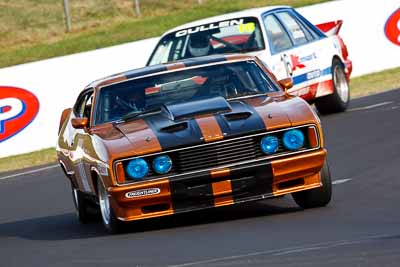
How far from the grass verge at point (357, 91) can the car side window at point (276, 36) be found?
3.74 meters

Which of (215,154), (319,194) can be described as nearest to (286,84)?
(319,194)

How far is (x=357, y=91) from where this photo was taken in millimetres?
22297

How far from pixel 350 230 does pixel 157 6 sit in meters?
27.3

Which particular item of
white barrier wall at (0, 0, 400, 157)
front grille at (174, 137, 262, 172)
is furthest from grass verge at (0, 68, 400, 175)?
front grille at (174, 137, 262, 172)

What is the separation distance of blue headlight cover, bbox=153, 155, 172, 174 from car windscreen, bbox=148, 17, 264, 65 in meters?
→ 7.00

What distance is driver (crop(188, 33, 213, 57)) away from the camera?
16516mm

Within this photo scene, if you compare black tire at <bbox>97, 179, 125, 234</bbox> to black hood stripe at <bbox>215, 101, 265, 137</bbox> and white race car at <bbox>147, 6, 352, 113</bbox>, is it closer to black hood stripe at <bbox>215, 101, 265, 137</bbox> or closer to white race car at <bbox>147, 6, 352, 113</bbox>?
black hood stripe at <bbox>215, 101, 265, 137</bbox>

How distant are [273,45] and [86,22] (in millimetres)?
18447

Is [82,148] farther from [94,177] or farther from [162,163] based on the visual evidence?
[162,163]

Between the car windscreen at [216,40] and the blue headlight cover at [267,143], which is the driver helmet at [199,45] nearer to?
the car windscreen at [216,40]

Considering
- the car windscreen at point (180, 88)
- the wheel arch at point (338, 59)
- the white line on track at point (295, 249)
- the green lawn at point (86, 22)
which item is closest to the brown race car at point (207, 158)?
the car windscreen at point (180, 88)

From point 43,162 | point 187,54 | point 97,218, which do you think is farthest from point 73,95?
point 97,218

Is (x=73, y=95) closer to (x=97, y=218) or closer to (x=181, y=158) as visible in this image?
(x=97, y=218)

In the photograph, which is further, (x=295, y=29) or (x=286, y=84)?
(x=295, y=29)
